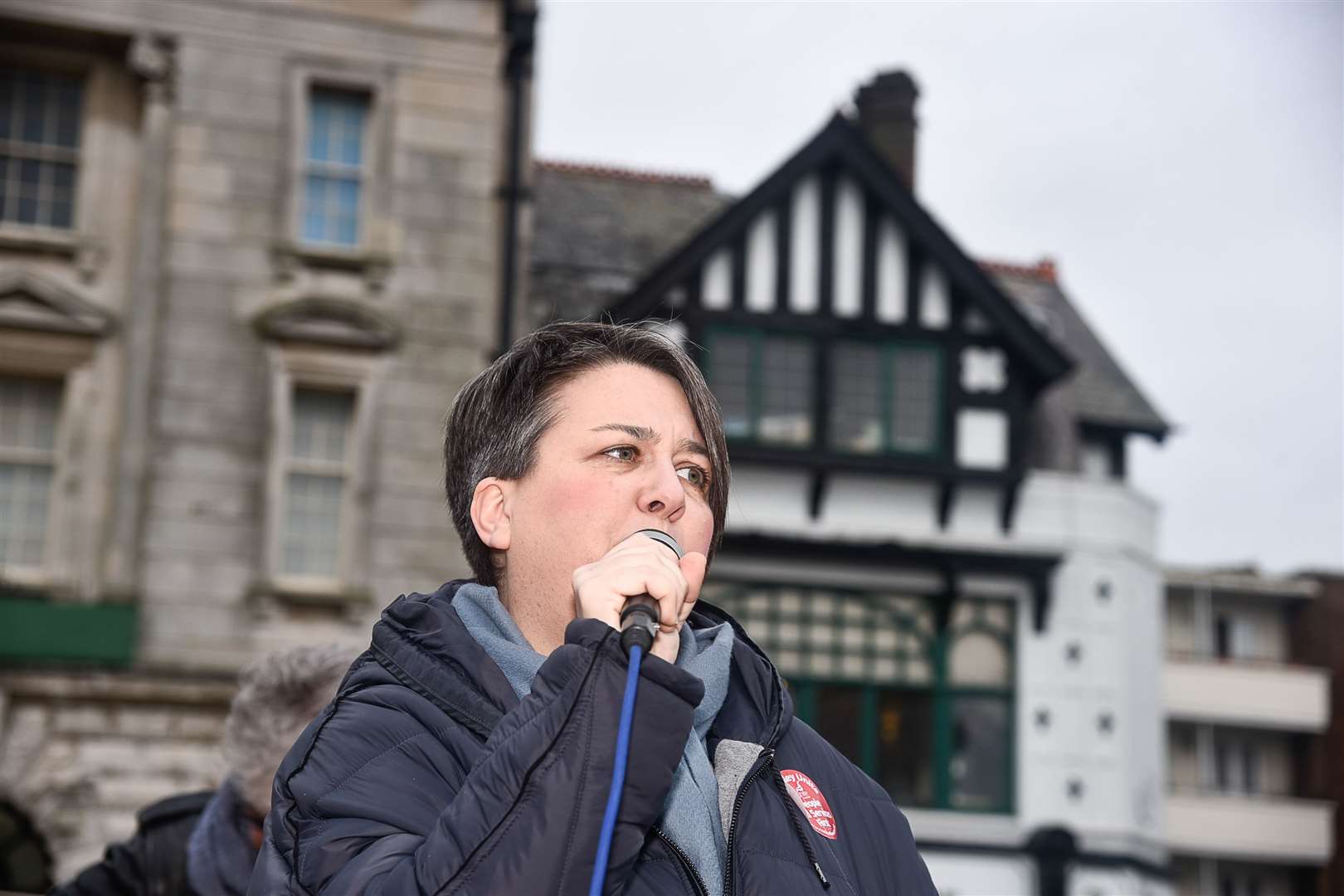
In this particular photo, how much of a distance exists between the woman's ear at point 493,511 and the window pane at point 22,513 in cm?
1538

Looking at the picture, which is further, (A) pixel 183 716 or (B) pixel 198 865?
(A) pixel 183 716

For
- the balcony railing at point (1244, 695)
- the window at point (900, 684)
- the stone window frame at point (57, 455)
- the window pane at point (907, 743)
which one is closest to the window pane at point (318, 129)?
the stone window frame at point (57, 455)

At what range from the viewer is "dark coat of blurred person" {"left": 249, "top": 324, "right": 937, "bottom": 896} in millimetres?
1975

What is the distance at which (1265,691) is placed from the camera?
1475 inches

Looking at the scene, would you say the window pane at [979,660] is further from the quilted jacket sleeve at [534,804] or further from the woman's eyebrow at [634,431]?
the quilted jacket sleeve at [534,804]

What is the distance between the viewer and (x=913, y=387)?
20.4m

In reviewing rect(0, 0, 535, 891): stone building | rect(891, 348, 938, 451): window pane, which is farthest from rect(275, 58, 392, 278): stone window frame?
rect(891, 348, 938, 451): window pane

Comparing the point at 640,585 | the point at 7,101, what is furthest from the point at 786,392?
the point at 640,585

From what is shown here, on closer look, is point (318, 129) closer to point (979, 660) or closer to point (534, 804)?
point (979, 660)

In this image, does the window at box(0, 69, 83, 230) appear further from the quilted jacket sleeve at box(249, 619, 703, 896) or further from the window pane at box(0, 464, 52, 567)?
the quilted jacket sleeve at box(249, 619, 703, 896)

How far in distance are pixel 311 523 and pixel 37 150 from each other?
4851 mm

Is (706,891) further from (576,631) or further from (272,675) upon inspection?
(272,675)

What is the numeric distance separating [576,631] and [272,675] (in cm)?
261

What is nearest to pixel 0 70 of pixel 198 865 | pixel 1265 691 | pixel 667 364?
pixel 198 865
